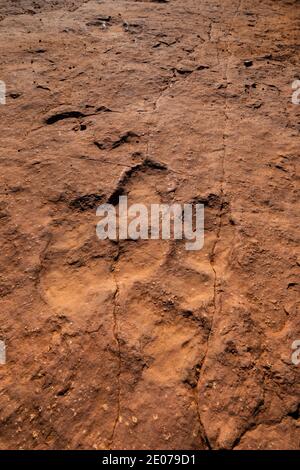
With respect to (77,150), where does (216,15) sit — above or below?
above

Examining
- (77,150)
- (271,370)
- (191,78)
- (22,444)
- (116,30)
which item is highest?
(116,30)

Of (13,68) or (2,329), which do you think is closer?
(2,329)

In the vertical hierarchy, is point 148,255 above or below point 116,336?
above

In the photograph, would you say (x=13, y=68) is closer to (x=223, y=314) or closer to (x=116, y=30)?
(x=116, y=30)

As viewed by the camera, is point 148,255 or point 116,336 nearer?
point 116,336
